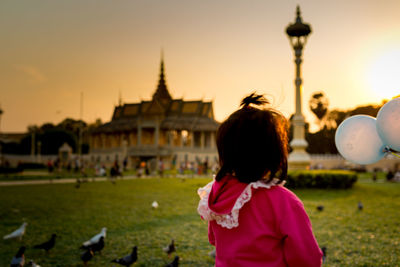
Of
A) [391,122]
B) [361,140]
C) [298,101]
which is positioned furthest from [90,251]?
[298,101]

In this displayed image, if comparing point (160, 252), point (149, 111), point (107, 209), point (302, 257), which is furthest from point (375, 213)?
point (149, 111)

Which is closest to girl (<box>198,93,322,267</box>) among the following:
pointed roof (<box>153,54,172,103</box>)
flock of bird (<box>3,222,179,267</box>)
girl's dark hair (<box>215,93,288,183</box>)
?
girl's dark hair (<box>215,93,288,183</box>)

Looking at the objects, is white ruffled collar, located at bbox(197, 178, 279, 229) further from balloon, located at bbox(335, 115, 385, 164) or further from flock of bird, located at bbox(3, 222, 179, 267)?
flock of bird, located at bbox(3, 222, 179, 267)

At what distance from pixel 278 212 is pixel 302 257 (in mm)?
217

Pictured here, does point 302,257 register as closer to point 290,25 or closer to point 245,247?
point 245,247

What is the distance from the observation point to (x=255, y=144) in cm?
165

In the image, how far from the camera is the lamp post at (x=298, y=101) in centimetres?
1683

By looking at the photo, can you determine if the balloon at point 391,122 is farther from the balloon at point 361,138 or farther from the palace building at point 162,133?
the palace building at point 162,133

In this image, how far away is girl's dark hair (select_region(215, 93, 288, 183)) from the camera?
5.43 ft

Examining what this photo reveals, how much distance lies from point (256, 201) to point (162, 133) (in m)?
53.3

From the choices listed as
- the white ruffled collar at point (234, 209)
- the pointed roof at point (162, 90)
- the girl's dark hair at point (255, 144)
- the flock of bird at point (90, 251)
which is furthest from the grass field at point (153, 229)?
the pointed roof at point (162, 90)

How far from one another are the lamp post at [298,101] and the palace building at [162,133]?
32003 mm

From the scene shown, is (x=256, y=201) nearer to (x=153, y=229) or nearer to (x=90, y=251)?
(x=90, y=251)

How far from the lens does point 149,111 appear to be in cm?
5491
